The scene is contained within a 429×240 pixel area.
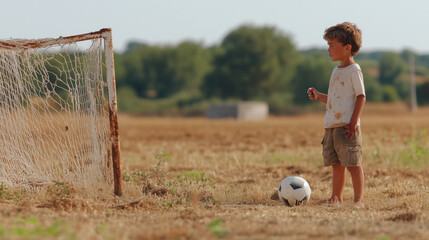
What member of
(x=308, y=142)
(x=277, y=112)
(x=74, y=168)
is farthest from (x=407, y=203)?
(x=277, y=112)

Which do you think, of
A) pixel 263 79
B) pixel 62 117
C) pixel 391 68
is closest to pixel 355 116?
pixel 62 117

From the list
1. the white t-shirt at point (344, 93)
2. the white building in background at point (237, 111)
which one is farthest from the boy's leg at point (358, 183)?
the white building in background at point (237, 111)

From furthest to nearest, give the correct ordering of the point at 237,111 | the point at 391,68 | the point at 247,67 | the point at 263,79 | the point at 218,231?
the point at 391,68
the point at 263,79
the point at 247,67
the point at 237,111
the point at 218,231

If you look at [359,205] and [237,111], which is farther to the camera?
[237,111]

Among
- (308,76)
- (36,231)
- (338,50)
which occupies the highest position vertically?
(338,50)

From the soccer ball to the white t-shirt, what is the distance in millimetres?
764

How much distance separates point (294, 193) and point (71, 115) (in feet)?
10.7

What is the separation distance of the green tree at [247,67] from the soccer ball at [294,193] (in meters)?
39.3

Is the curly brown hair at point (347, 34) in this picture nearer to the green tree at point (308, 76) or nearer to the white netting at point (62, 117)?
the white netting at point (62, 117)

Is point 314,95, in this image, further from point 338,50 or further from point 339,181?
point 339,181

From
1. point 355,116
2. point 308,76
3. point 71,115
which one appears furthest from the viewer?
point 308,76

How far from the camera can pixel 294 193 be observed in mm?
5977

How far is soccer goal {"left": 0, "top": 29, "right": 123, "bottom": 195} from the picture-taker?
6.27 metres

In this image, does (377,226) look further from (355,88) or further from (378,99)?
(378,99)
